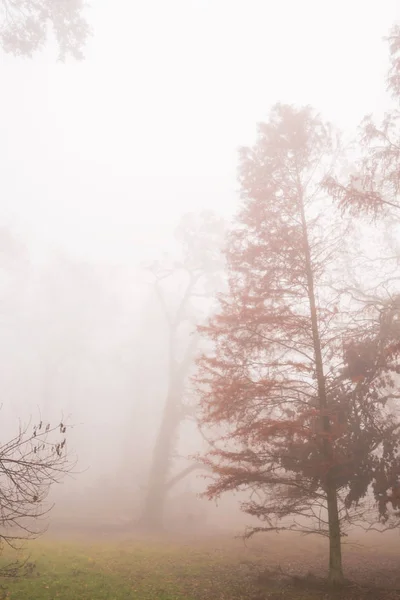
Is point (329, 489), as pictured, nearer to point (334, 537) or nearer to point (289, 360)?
point (334, 537)

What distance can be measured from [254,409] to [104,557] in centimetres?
953

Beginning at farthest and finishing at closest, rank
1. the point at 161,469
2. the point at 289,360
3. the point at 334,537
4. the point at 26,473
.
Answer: the point at 161,469 → the point at 289,360 → the point at 334,537 → the point at 26,473

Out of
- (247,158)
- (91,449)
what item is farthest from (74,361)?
(247,158)

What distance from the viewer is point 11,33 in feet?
53.1

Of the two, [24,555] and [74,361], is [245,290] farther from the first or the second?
[74,361]

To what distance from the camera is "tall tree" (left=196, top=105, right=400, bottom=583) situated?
8.39m

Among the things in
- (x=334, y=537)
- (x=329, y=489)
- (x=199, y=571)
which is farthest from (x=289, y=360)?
(x=199, y=571)

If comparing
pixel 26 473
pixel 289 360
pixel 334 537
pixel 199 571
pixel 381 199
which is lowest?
pixel 199 571

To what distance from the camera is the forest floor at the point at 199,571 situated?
8.58 meters

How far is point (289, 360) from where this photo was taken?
9.07 m

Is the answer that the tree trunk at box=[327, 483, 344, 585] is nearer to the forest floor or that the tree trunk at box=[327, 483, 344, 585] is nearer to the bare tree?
the forest floor

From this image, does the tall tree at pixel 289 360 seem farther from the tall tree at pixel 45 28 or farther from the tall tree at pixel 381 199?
the tall tree at pixel 45 28

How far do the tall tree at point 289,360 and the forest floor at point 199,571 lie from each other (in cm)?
147

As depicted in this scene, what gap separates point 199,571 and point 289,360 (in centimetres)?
770
